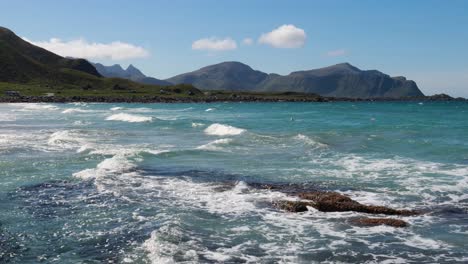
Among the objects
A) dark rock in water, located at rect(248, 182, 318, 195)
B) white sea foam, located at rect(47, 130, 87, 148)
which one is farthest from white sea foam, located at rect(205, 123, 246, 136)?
dark rock in water, located at rect(248, 182, 318, 195)

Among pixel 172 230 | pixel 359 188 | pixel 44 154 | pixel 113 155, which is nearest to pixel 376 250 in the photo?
pixel 172 230

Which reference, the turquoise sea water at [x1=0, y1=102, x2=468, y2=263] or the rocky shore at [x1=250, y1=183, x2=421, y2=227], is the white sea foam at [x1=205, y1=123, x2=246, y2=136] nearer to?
the turquoise sea water at [x1=0, y1=102, x2=468, y2=263]

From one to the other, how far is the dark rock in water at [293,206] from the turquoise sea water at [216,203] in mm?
477

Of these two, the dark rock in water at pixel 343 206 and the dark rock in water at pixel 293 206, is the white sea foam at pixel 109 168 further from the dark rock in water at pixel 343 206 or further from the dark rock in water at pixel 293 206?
the dark rock in water at pixel 343 206

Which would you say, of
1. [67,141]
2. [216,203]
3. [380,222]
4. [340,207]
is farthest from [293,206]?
[67,141]

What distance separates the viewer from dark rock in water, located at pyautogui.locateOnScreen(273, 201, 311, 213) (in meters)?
19.8

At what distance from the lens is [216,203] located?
21.1 metres

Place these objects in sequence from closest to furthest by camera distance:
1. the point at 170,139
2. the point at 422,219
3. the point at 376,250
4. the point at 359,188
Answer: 1. the point at 376,250
2. the point at 422,219
3. the point at 359,188
4. the point at 170,139

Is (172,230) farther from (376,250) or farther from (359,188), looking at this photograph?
(359,188)

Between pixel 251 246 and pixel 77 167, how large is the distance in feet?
59.3

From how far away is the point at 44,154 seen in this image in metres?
35.8

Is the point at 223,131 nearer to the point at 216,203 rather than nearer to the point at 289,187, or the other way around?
the point at 289,187

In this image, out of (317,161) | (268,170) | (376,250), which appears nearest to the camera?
(376,250)

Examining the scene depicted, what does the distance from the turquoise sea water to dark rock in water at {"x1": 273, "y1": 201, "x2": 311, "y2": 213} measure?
477mm
